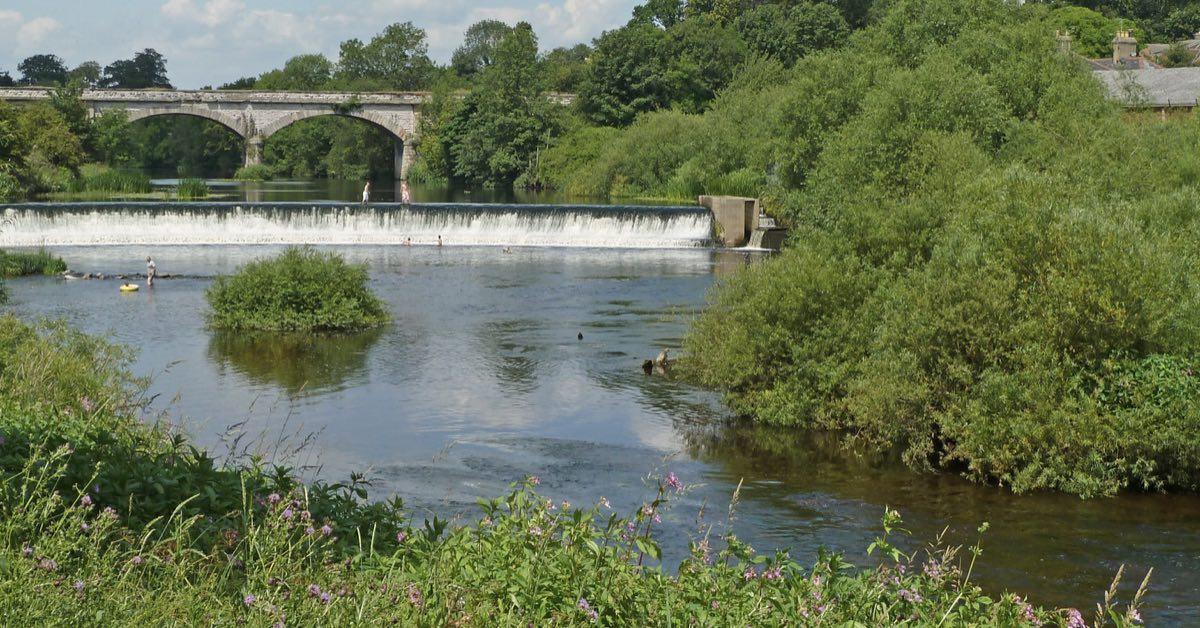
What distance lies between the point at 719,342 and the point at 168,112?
2876 inches


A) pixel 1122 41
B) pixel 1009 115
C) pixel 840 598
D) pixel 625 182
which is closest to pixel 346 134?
pixel 625 182

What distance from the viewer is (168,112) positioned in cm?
8588

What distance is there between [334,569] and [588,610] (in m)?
1.27

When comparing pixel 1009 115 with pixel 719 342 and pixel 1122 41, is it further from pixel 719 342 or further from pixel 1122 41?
pixel 1122 41

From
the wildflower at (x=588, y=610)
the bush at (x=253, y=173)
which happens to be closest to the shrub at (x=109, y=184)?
the bush at (x=253, y=173)

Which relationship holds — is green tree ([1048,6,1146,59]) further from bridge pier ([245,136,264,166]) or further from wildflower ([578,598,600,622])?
wildflower ([578,598,600,622])

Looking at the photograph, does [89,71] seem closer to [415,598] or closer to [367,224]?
[367,224]

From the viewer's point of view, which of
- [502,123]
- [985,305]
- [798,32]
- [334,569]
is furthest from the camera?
[798,32]

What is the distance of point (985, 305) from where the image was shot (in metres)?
16.6

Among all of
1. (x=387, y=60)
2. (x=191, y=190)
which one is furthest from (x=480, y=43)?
(x=191, y=190)

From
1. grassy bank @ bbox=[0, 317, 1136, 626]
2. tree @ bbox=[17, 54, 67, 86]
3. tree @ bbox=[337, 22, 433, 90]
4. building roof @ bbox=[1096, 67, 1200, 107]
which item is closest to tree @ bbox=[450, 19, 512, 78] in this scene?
tree @ bbox=[337, 22, 433, 90]

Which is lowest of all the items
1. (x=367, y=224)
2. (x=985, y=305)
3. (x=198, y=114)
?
(x=367, y=224)

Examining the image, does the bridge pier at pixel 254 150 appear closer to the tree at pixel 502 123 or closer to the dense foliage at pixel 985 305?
the tree at pixel 502 123

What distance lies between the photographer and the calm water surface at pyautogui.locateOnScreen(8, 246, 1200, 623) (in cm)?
1355
